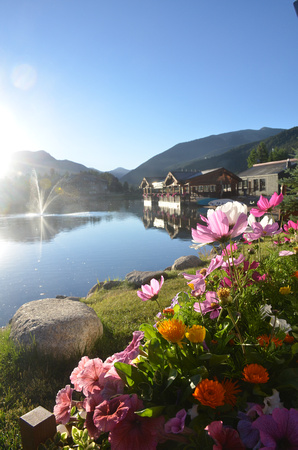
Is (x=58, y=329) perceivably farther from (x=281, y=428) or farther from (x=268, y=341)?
(x=281, y=428)

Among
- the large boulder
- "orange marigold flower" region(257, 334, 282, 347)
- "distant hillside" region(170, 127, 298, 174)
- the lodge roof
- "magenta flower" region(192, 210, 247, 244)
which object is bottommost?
the large boulder

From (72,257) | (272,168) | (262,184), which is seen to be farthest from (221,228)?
(262,184)

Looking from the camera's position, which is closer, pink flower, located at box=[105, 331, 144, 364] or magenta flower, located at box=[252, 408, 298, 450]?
magenta flower, located at box=[252, 408, 298, 450]

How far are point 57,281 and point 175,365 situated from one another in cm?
869

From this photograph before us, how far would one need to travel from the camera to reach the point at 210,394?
96 cm

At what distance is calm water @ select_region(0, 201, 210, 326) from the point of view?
8.57 meters

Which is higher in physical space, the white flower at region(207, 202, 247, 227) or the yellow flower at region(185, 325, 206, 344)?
the white flower at region(207, 202, 247, 227)

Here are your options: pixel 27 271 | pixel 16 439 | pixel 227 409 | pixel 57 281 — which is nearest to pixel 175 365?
pixel 227 409

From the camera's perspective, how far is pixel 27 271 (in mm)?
10352

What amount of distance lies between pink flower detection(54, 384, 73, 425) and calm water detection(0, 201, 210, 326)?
5.93 m

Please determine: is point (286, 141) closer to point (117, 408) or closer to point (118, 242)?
point (118, 242)

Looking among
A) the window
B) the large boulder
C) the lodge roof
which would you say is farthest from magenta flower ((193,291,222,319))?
the window

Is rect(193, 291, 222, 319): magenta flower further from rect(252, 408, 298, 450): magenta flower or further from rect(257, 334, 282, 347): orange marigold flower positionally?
rect(252, 408, 298, 450): magenta flower

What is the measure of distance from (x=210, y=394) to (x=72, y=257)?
11.9 meters
